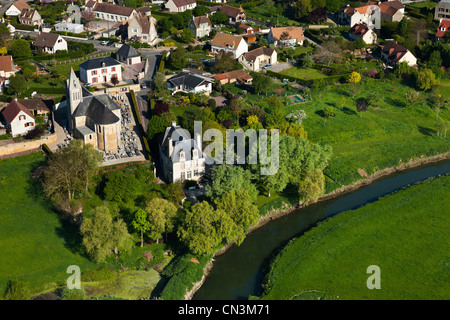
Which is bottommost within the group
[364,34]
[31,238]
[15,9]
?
[31,238]

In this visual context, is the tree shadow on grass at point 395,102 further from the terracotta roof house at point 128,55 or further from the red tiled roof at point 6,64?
the red tiled roof at point 6,64

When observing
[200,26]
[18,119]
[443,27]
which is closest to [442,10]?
[443,27]

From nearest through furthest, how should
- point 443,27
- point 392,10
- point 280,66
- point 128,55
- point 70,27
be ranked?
point 128,55, point 280,66, point 70,27, point 443,27, point 392,10

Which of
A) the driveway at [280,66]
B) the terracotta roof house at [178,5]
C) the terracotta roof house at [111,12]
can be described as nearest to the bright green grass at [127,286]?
the driveway at [280,66]

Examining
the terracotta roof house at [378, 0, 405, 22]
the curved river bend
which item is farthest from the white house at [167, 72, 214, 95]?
the terracotta roof house at [378, 0, 405, 22]

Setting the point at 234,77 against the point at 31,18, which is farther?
the point at 31,18

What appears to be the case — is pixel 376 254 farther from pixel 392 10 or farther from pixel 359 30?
pixel 392 10

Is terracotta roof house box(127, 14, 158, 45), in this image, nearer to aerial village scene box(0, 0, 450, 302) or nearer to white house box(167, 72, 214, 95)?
aerial village scene box(0, 0, 450, 302)

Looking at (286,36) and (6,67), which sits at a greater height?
(286,36)
